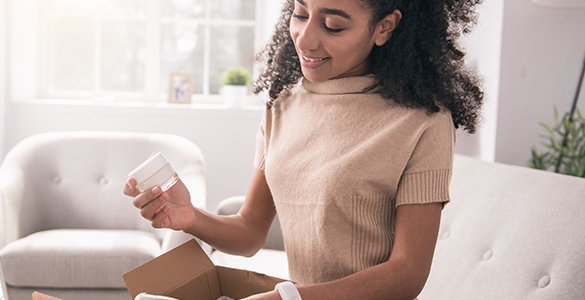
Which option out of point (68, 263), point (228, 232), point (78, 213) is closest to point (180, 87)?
point (78, 213)

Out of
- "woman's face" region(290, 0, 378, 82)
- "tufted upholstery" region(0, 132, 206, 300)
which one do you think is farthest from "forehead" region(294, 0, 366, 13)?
"tufted upholstery" region(0, 132, 206, 300)

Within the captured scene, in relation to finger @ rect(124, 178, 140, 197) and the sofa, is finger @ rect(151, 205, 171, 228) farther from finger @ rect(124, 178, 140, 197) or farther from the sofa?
the sofa

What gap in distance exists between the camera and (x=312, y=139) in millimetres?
957

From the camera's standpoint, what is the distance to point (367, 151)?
33.6 inches

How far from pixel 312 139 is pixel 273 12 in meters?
2.22

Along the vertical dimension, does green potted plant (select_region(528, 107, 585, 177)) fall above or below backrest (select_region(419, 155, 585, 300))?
above

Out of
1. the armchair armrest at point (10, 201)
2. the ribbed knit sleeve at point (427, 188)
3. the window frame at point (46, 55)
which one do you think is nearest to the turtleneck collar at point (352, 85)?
the ribbed knit sleeve at point (427, 188)

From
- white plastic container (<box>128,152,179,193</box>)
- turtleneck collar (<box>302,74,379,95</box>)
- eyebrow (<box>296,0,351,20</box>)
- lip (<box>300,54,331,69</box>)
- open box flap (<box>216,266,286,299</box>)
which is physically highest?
eyebrow (<box>296,0,351,20</box>)

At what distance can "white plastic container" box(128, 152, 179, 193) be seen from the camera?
745 mm

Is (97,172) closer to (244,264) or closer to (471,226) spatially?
(244,264)

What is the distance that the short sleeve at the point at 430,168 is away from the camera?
2.63 feet

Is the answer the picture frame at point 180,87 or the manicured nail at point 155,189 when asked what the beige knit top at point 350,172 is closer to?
the manicured nail at point 155,189

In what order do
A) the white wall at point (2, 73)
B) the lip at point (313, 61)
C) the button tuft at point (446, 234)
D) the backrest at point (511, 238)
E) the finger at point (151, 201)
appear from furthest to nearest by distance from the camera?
the white wall at point (2, 73) < the button tuft at point (446, 234) < the backrest at point (511, 238) < the lip at point (313, 61) < the finger at point (151, 201)

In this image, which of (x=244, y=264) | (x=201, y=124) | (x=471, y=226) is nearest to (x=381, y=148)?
(x=471, y=226)
